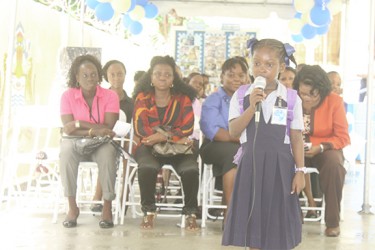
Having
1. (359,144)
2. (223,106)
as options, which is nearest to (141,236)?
(223,106)

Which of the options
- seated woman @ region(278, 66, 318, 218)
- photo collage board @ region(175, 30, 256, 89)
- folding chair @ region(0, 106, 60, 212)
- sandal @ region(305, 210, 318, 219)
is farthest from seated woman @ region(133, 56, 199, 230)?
photo collage board @ region(175, 30, 256, 89)

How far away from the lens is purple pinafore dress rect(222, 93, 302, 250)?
9.80 ft

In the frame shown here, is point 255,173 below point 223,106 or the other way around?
below

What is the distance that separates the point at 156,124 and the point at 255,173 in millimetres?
2124

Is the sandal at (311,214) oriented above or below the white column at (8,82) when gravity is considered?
below

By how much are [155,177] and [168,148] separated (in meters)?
0.24

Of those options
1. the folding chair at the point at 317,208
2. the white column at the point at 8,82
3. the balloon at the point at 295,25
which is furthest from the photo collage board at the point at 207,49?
the folding chair at the point at 317,208

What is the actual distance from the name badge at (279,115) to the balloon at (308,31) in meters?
5.27

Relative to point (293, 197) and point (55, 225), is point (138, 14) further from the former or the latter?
point (293, 197)

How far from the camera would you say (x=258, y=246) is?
298 centimetres

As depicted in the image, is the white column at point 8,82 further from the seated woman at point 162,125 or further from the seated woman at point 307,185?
the seated woman at point 307,185

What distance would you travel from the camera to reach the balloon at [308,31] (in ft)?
26.4

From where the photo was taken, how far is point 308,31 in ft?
26.7

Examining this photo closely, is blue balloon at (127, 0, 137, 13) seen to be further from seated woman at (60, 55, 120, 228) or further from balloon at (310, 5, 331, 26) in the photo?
seated woman at (60, 55, 120, 228)
